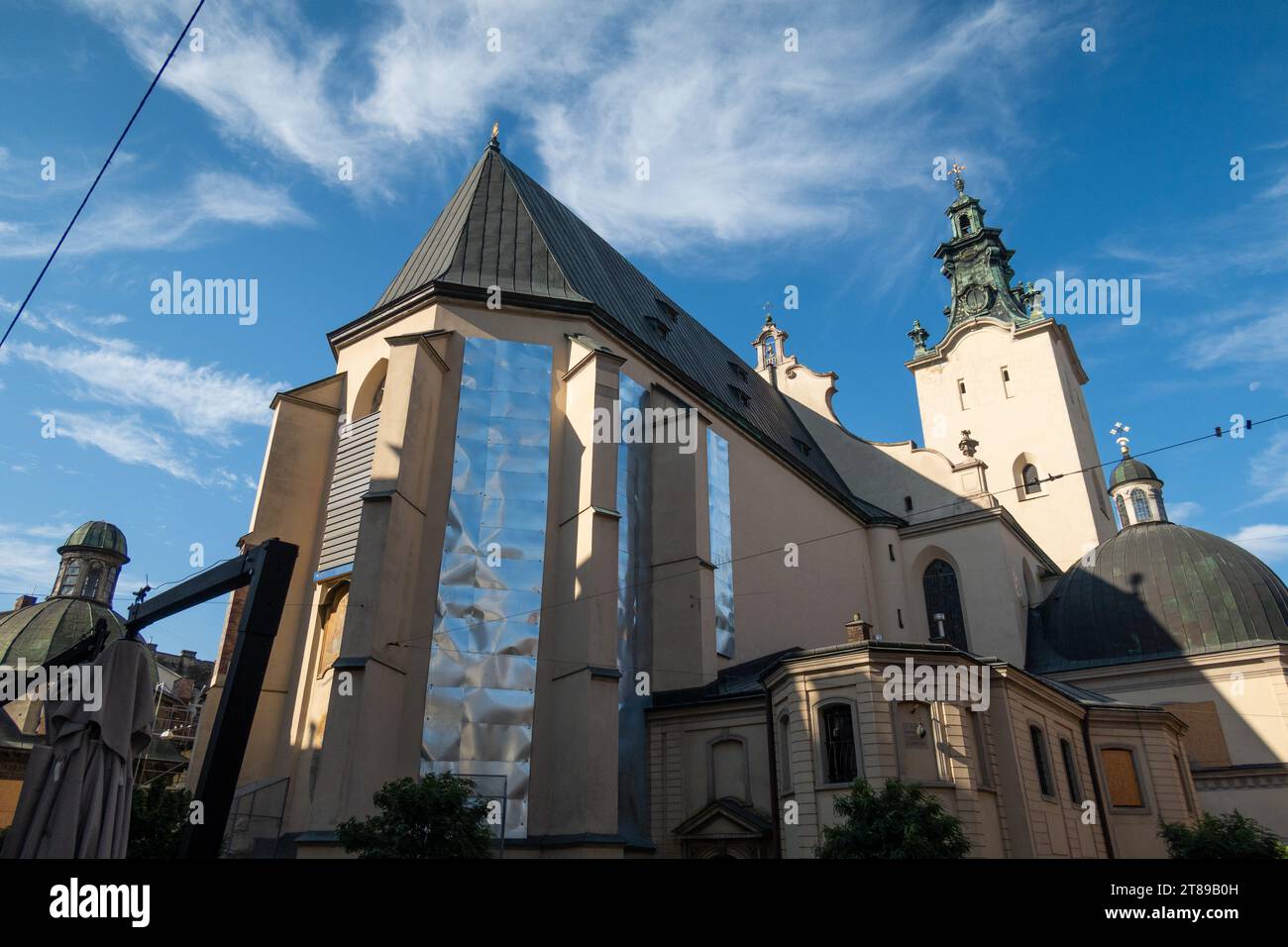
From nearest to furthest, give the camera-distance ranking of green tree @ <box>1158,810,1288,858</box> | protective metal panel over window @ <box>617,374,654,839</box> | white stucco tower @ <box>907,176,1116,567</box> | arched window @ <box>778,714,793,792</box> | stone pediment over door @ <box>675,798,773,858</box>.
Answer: green tree @ <box>1158,810,1288,858</box> → arched window @ <box>778,714,793,792</box> → stone pediment over door @ <box>675,798,773,858</box> → protective metal panel over window @ <box>617,374,654,839</box> → white stucco tower @ <box>907,176,1116,567</box>

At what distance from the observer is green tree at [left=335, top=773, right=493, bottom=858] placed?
12.3 m

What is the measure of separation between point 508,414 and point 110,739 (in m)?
12.2

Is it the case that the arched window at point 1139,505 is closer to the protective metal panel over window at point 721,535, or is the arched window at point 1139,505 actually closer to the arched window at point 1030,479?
the arched window at point 1030,479

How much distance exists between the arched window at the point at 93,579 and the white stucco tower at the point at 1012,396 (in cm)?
4381

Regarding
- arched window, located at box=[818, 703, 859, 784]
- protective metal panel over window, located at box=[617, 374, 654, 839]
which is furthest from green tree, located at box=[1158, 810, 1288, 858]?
protective metal panel over window, located at box=[617, 374, 654, 839]

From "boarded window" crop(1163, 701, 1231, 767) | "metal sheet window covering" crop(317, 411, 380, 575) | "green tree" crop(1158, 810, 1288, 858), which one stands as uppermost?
"metal sheet window covering" crop(317, 411, 380, 575)

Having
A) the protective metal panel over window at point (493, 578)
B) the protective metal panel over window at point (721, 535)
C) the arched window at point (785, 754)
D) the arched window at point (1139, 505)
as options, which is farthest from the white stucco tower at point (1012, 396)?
the protective metal panel over window at point (493, 578)

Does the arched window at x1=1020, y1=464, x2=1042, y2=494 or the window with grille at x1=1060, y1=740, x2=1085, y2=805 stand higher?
the arched window at x1=1020, y1=464, x2=1042, y2=494

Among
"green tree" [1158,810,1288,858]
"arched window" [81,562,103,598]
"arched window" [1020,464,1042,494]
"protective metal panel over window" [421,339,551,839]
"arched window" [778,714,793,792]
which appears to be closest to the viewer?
"protective metal panel over window" [421,339,551,839]

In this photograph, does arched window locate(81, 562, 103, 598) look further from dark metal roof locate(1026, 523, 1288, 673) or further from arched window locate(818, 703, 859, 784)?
dark metal roof locate(1026, 523, 1288, 673)

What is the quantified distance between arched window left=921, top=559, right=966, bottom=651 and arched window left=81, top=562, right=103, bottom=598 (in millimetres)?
41729

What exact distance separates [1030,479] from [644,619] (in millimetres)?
25272
